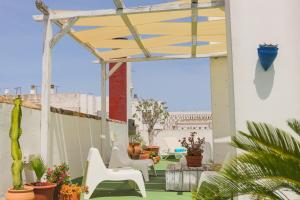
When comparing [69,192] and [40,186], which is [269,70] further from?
[40,186]

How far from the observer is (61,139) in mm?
7500

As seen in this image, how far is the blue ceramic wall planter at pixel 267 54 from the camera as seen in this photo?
15.2 feet

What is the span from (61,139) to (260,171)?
17.9 ft

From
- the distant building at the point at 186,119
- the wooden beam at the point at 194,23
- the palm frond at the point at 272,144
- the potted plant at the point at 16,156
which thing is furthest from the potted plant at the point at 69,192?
the distant building at the point at 186,119

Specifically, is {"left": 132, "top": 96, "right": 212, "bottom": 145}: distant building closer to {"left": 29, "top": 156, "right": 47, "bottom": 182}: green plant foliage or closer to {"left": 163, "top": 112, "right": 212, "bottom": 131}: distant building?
{"left": 163, "top": 112, "right": 212, "bottom": 131}: distant building

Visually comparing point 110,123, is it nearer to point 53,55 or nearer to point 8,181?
point 53,55

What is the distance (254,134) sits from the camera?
2883 mm

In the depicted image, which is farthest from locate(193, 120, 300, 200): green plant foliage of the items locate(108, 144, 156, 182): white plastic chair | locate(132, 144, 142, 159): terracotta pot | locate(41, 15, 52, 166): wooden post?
locate(132, 144, 142, 159): terracotta pot

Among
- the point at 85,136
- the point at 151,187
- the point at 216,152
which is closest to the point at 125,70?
the point at 216,152

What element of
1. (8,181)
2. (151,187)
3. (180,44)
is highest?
(180,44)

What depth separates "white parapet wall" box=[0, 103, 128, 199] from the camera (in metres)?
4.99

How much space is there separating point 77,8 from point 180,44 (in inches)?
135

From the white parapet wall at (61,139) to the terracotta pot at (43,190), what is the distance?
390 mm

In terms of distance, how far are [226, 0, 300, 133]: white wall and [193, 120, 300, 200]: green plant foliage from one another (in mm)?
1861
